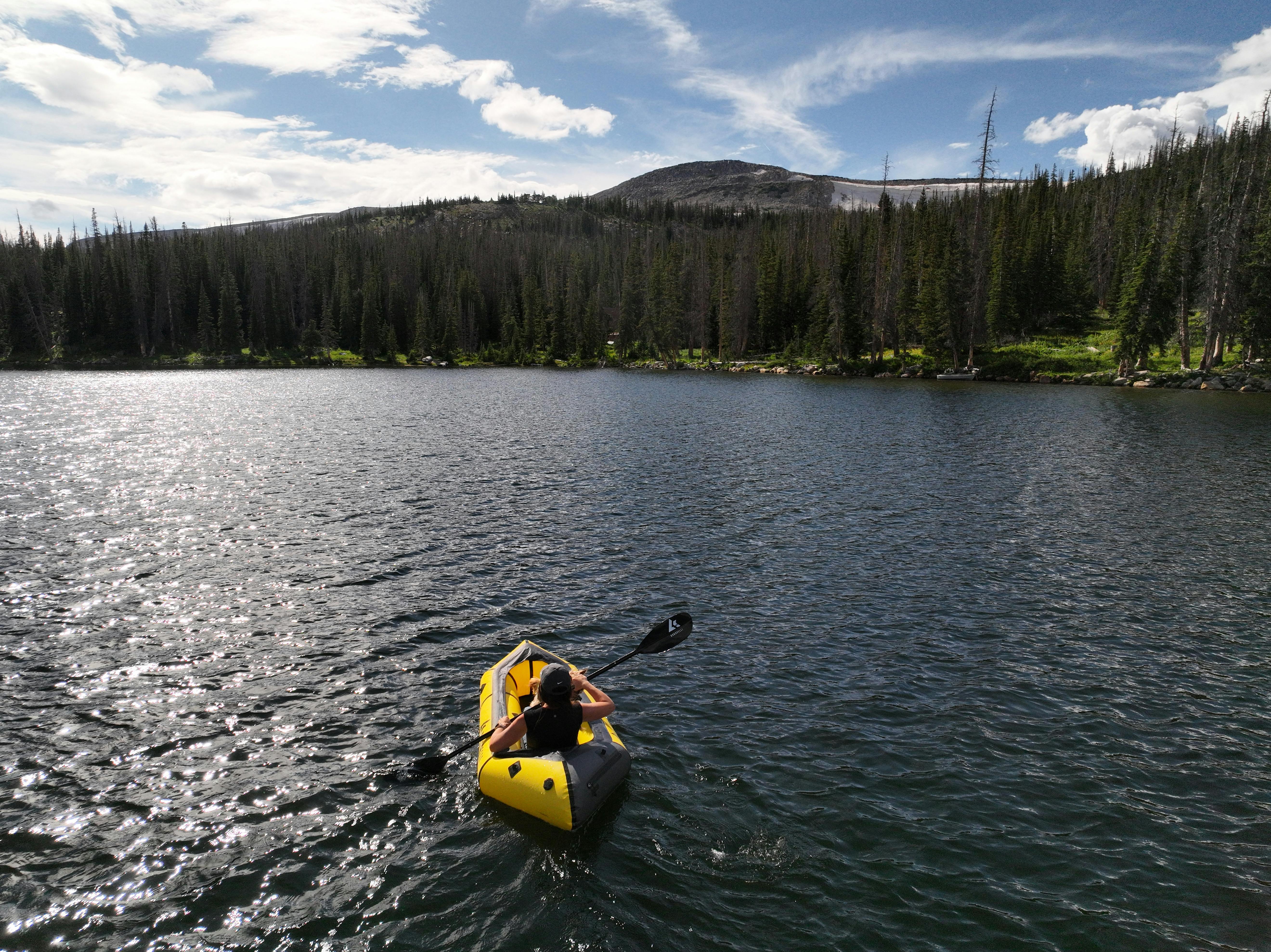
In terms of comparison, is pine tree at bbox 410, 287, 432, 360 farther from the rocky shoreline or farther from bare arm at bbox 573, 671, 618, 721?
bare arm at bbox 573, 671, 618, 721

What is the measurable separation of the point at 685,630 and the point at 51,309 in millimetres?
165747

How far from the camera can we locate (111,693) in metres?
13.5

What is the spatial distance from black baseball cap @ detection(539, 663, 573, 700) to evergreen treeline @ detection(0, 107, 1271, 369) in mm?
83821

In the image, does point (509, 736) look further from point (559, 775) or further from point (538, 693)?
point (559, 775)

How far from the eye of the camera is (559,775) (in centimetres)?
984

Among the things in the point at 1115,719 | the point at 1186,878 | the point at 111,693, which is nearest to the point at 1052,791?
the point at 1186,878

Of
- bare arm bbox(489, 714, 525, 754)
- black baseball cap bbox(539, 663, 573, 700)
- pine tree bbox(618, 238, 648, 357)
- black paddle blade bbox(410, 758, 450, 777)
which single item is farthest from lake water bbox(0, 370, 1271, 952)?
pine tree bbox(618, 238, 648, 357)

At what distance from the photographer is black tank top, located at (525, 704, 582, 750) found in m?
10.5

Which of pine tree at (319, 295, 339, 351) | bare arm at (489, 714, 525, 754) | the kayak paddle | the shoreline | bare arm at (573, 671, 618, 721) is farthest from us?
pine tree at (319, 295, 339, 351)

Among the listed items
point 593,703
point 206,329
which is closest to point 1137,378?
point 593,703

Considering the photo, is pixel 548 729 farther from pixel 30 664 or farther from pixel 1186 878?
pixel 30 664

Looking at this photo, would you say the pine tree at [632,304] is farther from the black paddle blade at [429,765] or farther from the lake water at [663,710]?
the black paddle blade at [429,765]

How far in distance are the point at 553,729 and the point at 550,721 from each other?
0.13 metres

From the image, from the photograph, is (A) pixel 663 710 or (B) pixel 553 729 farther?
(A) pixel 663 710
